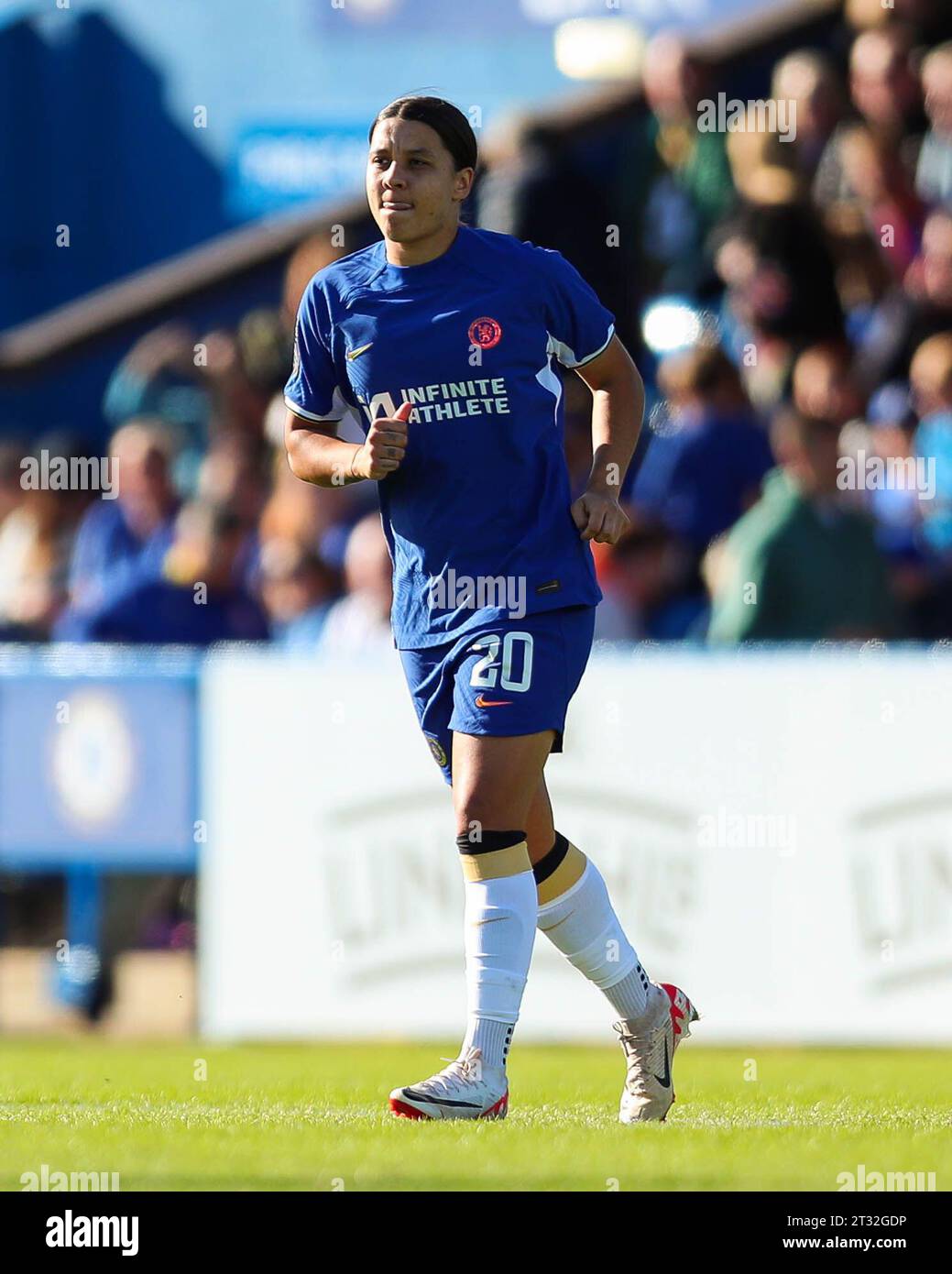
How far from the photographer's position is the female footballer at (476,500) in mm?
5586

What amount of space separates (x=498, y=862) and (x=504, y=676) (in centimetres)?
45

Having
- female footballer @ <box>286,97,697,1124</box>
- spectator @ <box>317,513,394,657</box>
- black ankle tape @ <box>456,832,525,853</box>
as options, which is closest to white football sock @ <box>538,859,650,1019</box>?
female footballer @ <box>286,97,697,1124</box>

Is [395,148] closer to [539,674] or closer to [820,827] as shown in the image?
[539,674]

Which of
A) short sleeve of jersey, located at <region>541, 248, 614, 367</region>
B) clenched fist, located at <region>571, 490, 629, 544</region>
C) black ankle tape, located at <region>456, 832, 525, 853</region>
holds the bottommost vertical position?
black ankle tape, located at <region>456, 832, 525, 853</region>

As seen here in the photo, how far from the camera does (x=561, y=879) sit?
19.6 feet

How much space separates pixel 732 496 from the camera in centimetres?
1113

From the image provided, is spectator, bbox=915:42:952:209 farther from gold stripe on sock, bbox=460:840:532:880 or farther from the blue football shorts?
gold stripe on sock, bbox=460:840:532:880

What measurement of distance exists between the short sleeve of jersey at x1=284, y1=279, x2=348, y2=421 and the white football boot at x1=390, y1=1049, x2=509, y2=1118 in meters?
1.66

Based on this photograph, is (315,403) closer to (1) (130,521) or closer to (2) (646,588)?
(2) (646,588)

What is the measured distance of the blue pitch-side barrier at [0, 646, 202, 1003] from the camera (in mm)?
10117

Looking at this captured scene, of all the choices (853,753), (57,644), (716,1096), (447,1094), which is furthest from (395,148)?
(57,644)

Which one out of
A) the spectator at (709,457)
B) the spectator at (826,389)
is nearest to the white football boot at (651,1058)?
the spectator at (826,389)

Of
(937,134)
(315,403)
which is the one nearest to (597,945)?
(315,403)
